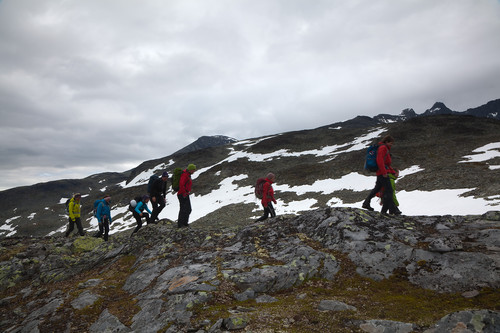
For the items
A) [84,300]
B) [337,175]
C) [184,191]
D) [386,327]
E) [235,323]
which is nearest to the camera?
[386,327]

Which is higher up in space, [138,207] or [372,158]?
[372,158]

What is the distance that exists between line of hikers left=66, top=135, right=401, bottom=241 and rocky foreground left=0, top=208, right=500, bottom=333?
4.76ft

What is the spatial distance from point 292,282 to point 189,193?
8.45 metres

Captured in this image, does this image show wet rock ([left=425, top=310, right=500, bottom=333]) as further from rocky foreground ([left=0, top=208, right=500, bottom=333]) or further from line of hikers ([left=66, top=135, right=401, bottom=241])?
line of hikers ([left=66, top=135, right=401, bottom=241])

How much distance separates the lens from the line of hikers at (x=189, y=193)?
1014 centimetres

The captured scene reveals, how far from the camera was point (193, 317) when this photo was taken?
5.66 metres

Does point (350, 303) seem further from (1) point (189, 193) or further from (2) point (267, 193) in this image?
(1) point (189, 193)

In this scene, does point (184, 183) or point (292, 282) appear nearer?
point (292, 282)

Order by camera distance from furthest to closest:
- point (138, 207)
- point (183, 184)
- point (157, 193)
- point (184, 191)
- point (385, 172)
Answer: point (138, 207)
point (157, 193)
point (184, 191)
point (183, 184)
point (385, 172)

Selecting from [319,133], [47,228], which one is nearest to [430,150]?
[319,133]

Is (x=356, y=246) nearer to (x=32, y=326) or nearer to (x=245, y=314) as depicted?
(x=245, y=314)

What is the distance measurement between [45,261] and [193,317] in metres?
10.3

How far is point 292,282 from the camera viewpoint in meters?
6.95

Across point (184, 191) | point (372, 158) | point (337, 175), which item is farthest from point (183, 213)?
point (337, 175)
